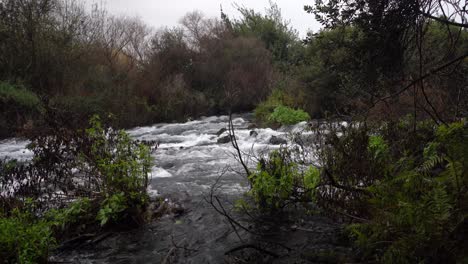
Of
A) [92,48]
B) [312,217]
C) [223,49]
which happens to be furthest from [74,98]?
[312,217]

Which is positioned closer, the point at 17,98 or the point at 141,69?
the point at 17,98

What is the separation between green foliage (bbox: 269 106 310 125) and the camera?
49.0ft

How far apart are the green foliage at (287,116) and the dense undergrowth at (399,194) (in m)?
10.2

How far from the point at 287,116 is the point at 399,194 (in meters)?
12.3

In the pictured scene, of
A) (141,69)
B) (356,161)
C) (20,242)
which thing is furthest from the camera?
(141,69)

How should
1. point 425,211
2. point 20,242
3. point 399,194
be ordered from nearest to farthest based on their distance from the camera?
point 425,211 < point 399,194 < point 20,242

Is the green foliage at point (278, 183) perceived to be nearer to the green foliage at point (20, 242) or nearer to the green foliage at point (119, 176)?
the green foliage at point (119, 176)

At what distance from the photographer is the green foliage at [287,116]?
1493cm

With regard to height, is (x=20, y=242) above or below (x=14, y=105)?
below

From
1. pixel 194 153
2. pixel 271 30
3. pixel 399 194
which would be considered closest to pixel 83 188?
pixel 399 194

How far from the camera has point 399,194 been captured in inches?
111

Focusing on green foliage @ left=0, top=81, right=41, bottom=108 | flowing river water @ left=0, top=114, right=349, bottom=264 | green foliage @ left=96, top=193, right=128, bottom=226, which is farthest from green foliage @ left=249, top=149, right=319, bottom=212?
green foliage @ left=0, top=81, right=41, bottom=108

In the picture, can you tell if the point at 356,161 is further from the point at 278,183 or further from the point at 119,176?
the point at 119,176

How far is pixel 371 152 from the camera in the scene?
4.47m
